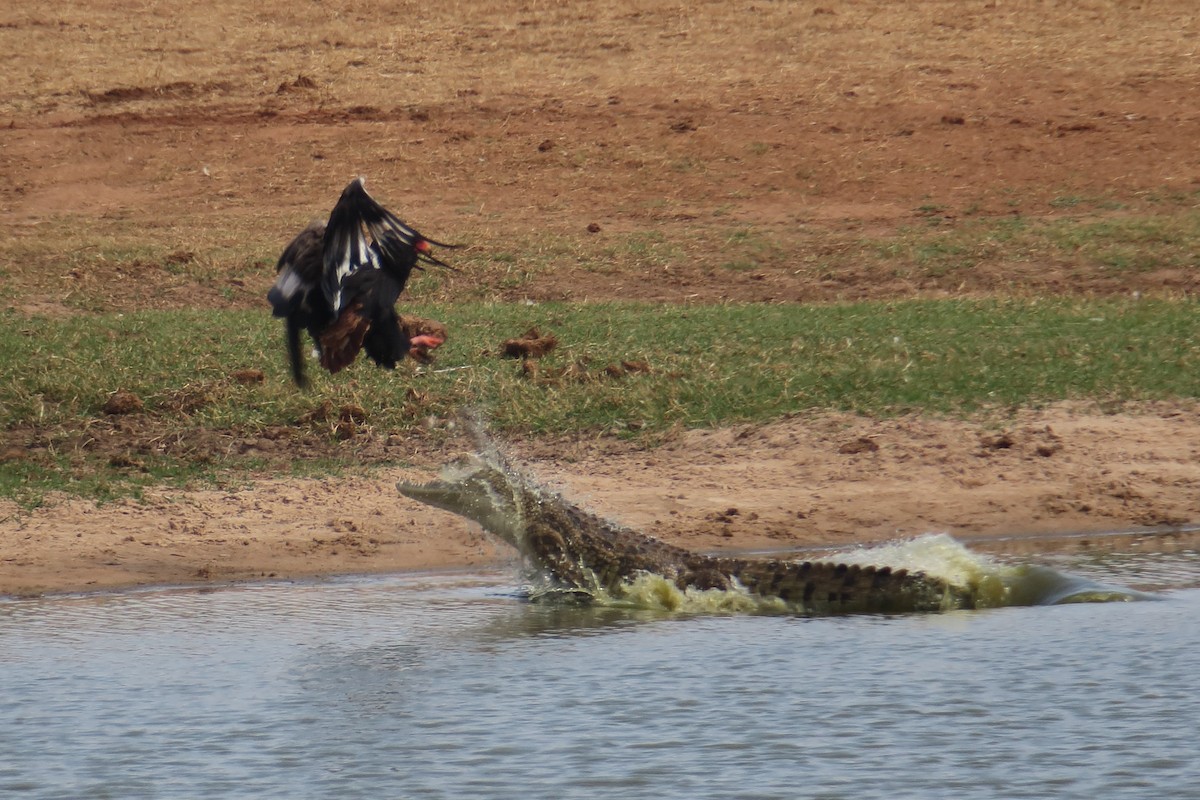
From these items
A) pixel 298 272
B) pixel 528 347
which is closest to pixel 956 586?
pixel 298 272

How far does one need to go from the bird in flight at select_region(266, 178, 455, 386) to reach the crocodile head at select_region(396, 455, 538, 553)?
0.81 m

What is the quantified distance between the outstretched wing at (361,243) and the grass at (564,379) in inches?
86.2

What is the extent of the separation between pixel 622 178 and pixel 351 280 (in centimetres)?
929

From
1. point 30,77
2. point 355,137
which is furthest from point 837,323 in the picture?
point 30,77

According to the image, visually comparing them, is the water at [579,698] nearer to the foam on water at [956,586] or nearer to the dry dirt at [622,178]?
the foam on water at [956,586]

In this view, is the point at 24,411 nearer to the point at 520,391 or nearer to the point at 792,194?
the point at 520,391

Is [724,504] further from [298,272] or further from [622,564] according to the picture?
[298,272]

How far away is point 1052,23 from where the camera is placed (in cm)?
1872

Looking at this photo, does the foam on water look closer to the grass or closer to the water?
the water

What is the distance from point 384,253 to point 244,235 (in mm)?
7652

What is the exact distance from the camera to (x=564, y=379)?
31.0ft

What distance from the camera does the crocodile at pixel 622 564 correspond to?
699 cm

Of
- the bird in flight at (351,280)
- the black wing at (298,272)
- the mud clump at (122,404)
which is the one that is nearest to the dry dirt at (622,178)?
the mud clump at (122,404)

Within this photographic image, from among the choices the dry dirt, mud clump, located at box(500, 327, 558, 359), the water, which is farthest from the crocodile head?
mud clump, located at box(500, 327, 558, 359)
